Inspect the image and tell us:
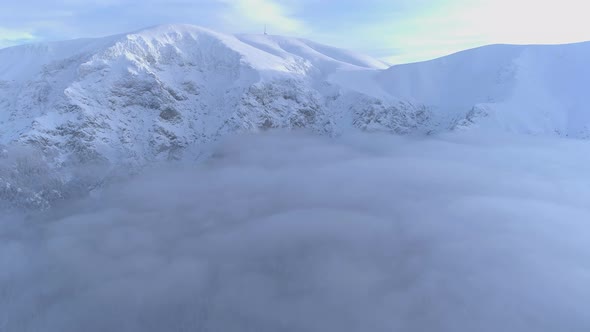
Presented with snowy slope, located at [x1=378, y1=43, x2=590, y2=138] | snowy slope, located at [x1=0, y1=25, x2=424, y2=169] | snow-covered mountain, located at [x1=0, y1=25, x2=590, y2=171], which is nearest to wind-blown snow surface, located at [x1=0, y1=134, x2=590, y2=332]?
snowy slope, located at [x1=378, y1=43, x2=590, y2=138]

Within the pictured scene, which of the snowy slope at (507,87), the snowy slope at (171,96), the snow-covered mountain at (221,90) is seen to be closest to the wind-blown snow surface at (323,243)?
the snowy slope at (507,87)

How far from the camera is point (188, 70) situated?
13525cm

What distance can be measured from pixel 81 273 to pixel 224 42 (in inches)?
2878

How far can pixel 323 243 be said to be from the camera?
10319 centimetres

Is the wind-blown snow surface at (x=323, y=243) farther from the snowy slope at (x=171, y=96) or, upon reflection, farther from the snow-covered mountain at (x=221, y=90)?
the snowy slope at (x=171, y=96)

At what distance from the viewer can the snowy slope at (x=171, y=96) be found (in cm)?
12694

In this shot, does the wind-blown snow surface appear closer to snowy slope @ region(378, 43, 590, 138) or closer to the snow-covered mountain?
snowy slope @ region(378, 43, 590, 138)

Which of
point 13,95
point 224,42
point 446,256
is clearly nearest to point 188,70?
point 224,42

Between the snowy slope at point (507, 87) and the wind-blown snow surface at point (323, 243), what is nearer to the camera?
the wind-blown snow surface at point (323, 243)

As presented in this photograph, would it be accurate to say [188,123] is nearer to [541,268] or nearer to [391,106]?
[391,106]

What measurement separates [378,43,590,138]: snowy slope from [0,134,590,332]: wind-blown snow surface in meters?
5.28

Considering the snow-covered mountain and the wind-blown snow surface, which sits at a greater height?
the snow-covered mountain

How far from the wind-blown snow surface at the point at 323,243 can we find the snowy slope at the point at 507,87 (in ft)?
17.3

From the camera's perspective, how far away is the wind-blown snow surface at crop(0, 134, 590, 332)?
7869cm
